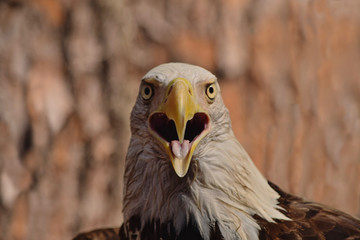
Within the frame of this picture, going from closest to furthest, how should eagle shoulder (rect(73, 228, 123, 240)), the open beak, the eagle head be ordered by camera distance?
the open beak
the eagle head
eagle shoulder (rect(73, 228, 123, 240))

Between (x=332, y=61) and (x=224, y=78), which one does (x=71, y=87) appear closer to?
(x=224, y=78)

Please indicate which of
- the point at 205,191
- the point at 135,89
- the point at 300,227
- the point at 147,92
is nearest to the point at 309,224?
the point at 300,227

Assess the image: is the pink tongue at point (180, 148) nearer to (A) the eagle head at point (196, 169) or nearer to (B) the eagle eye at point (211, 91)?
(A) the eagle head at point (196, 169)

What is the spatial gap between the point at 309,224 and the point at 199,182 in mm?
399

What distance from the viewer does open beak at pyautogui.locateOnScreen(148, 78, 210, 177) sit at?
1.40m

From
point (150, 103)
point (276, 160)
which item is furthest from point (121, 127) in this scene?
point (150, 103)

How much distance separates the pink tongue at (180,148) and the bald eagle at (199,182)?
6 centimetres

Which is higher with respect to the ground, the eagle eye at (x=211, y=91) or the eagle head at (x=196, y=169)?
the eagle eye at (x=211, y=91)

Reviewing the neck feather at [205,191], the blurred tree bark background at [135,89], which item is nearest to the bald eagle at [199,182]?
the neck feather at [205,191]

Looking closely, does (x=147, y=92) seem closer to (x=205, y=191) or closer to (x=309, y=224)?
(x=205, y=191)

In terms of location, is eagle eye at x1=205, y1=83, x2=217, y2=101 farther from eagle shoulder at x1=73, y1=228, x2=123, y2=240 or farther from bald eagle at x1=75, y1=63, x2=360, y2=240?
eagle shoulder at x1=73, y1=228, x2=123, y2=240

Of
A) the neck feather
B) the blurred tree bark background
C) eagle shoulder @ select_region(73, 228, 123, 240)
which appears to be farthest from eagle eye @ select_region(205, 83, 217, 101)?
the blurred tree bark background

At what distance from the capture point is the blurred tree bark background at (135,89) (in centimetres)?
317

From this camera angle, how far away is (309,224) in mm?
1643
